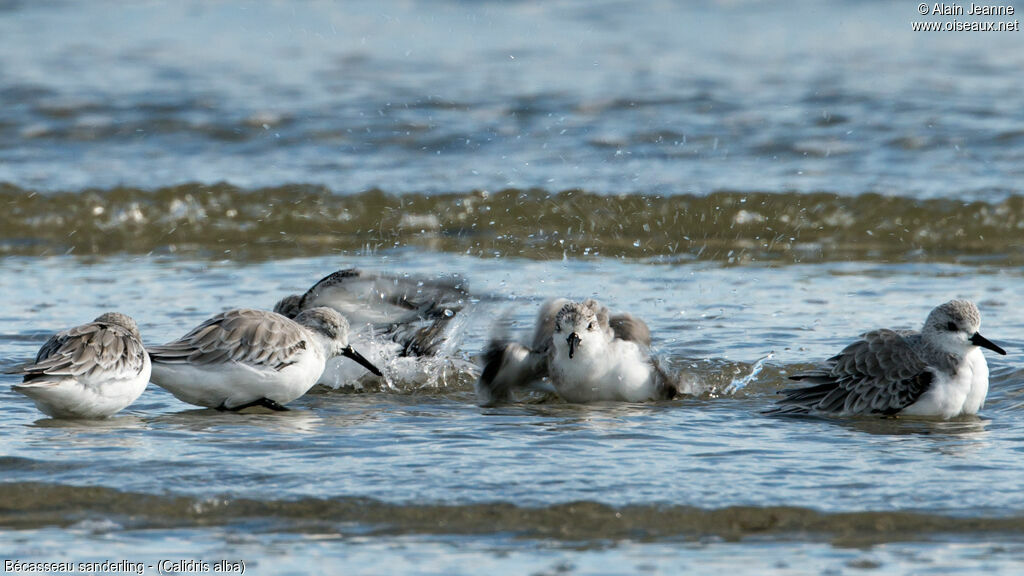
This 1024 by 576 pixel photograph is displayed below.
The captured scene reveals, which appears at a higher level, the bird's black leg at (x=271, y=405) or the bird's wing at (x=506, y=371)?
the bird's wing at (x=506, y=371)

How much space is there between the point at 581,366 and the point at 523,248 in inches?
197

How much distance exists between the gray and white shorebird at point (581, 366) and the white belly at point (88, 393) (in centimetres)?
192

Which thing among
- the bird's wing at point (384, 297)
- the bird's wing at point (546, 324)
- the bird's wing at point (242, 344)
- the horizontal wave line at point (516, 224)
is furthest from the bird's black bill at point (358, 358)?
the horizontal wave line at point (516, 224)

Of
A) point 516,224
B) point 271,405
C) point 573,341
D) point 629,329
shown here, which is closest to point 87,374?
point 271,405

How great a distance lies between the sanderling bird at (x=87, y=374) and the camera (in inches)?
263

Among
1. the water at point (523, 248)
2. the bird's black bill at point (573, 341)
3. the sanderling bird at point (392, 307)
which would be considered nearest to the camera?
the water at point (523, 248)

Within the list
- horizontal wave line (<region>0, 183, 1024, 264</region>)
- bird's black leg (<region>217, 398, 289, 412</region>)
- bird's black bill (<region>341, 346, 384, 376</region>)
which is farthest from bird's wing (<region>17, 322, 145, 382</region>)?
horizontal wave line (<region>0, 183, 1024, 264</region>)

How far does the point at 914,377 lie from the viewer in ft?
23.4

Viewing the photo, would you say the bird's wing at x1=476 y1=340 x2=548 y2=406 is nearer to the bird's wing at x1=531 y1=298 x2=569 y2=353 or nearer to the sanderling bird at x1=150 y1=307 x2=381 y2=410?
the bird's wing at x1=531 y1=298 x2=569 y2=353

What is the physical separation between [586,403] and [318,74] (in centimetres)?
1206

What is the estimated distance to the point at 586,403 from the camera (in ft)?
25.3

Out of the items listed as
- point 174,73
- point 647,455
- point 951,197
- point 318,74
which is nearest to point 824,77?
point 951,197

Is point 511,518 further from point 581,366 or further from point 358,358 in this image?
point 358,358

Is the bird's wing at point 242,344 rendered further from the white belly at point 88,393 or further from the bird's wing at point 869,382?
the bird's wing at point 869,382
